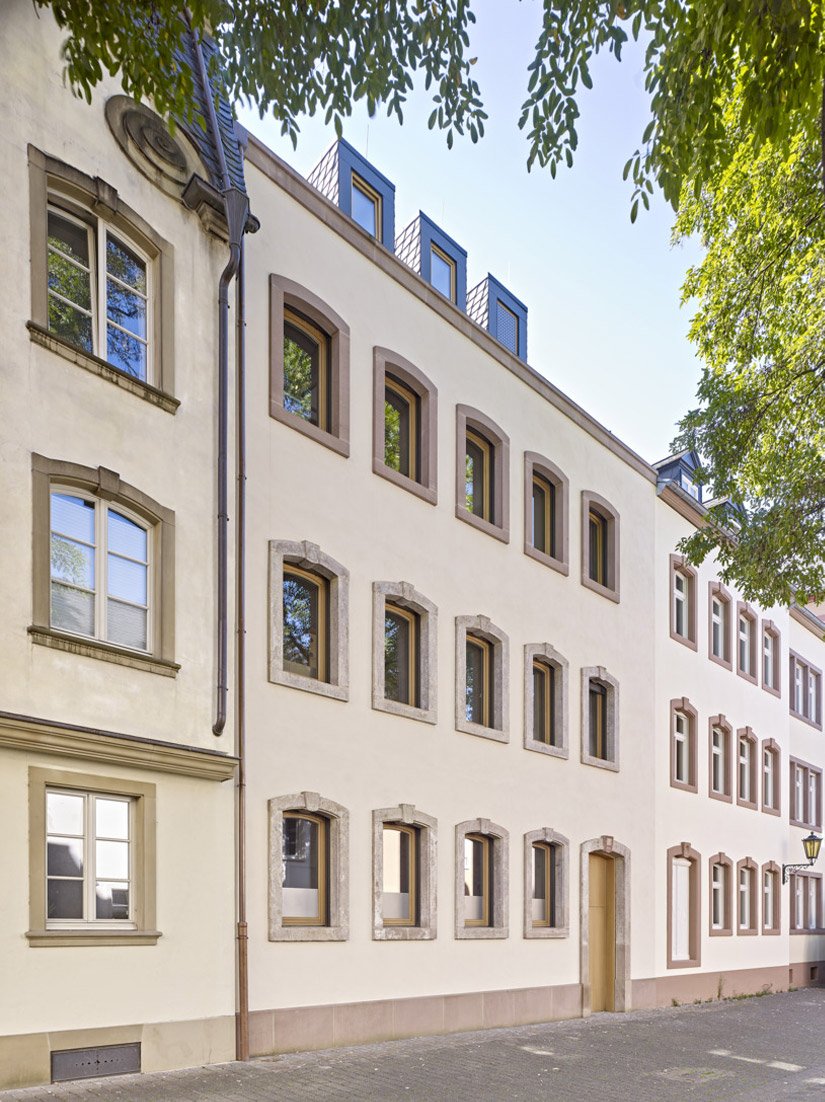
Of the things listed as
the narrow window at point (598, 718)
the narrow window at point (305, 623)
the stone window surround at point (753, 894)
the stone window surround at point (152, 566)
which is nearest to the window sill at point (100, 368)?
the stone window surround at point (152, 566)

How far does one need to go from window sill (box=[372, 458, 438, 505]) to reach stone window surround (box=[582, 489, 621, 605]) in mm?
5089

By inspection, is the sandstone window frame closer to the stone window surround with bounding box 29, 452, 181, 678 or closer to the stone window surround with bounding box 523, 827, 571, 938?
the stone window surround with bounding box 523, 827, 571, 938

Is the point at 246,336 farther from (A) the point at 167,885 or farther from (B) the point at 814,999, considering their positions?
(B) the point at 814,999

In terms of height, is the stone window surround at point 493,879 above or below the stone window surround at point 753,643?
below

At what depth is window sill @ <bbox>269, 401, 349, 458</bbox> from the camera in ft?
45.2

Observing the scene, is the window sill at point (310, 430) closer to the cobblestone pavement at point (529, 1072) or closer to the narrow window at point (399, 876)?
the narrow window at point (399, 876)

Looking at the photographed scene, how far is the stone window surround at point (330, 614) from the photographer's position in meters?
13.3

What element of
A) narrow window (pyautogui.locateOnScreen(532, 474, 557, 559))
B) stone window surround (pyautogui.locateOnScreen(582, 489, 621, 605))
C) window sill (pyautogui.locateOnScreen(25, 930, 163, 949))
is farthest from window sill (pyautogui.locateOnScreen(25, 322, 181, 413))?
stone window surround (pyautogui.locateOnScreen(582, 489, 621, 605))

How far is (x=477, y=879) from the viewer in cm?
1700

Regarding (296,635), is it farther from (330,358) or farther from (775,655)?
(775,655)

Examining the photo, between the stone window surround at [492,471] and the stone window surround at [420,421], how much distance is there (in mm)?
649

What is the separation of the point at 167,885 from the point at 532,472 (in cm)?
1044

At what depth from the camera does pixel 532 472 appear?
1959 centimetres

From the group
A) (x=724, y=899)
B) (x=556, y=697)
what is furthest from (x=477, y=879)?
(x=724, y=899)
